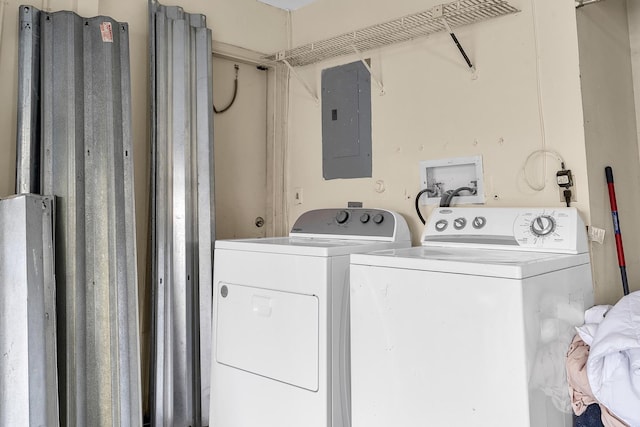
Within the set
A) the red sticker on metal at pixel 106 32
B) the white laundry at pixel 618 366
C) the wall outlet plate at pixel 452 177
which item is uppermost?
the red sticker on metal at pixel 106 32

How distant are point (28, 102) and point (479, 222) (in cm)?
197

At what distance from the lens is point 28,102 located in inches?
74.6

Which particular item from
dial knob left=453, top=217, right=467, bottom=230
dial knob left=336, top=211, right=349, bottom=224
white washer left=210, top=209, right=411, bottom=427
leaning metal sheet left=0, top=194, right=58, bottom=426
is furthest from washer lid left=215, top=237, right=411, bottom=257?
leaning metal sheet left=0, top=194, right=58, bottom=426

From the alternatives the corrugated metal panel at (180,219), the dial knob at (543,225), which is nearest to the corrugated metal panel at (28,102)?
the corrugated metal panel at (180,219)

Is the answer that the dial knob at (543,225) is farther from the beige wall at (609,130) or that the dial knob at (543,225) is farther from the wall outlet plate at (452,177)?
the wall outlet plate at (452,177)

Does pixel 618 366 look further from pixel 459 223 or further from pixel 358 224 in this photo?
pixel 358 224

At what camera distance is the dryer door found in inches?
63.2

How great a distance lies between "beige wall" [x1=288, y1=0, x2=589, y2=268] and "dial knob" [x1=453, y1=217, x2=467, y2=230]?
0.19 meters

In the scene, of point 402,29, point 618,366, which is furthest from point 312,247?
point 402,29

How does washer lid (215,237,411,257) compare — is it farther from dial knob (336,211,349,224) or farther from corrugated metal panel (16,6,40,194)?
corrugated metal panel (16,6,40,194)

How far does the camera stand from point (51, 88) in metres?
1.93

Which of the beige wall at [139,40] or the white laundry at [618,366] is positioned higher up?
the beige wall at [139,40]

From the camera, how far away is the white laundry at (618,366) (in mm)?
1209

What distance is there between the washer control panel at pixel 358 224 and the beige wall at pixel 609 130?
0.78 meters
